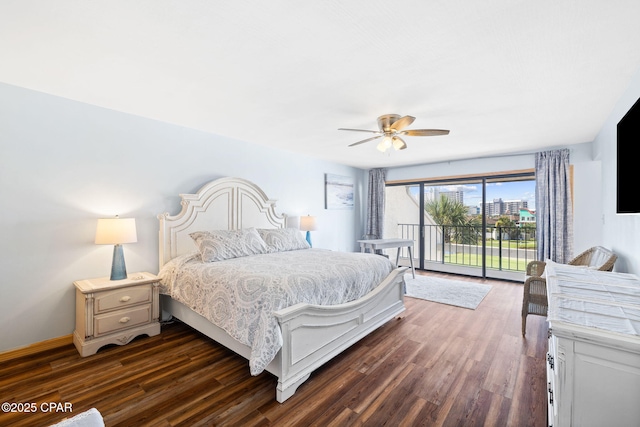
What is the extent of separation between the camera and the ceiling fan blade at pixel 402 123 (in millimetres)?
2474

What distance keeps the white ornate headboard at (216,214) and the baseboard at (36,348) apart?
1.02 metres

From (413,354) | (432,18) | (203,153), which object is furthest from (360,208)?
(432,18)

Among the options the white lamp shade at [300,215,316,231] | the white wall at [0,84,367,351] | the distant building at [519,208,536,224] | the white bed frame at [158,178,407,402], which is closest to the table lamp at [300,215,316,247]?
the white lamp shade at [300,215,316,231]

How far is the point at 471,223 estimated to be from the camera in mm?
5574

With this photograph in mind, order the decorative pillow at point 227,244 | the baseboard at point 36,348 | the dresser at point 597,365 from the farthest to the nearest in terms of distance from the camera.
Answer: the decorative pillow at point 227,244 < the baseboard at point 36,348 < the dresser at point 597,365

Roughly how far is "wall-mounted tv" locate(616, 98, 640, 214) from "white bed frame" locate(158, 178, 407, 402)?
1953 mm

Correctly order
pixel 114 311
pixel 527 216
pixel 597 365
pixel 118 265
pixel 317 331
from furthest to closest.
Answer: pixel 527 216 → pixel 118 265 → pixel 114 311 → pixel 317 331 → pixel 597 365

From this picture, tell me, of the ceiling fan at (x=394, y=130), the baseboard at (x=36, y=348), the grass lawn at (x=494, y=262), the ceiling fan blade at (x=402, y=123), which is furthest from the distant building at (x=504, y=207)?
the baseboard at (x=36, y=348)

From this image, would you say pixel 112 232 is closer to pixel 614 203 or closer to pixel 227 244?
pixel 227 244

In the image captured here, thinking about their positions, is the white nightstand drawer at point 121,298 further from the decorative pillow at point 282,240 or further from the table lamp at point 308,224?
the table lamp at point 308,224

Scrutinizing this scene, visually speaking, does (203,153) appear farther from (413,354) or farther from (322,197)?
(413,354)

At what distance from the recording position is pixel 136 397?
1861mm

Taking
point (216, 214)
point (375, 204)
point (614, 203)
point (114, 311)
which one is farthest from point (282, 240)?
point (614, 203)

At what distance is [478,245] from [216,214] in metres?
4.99
